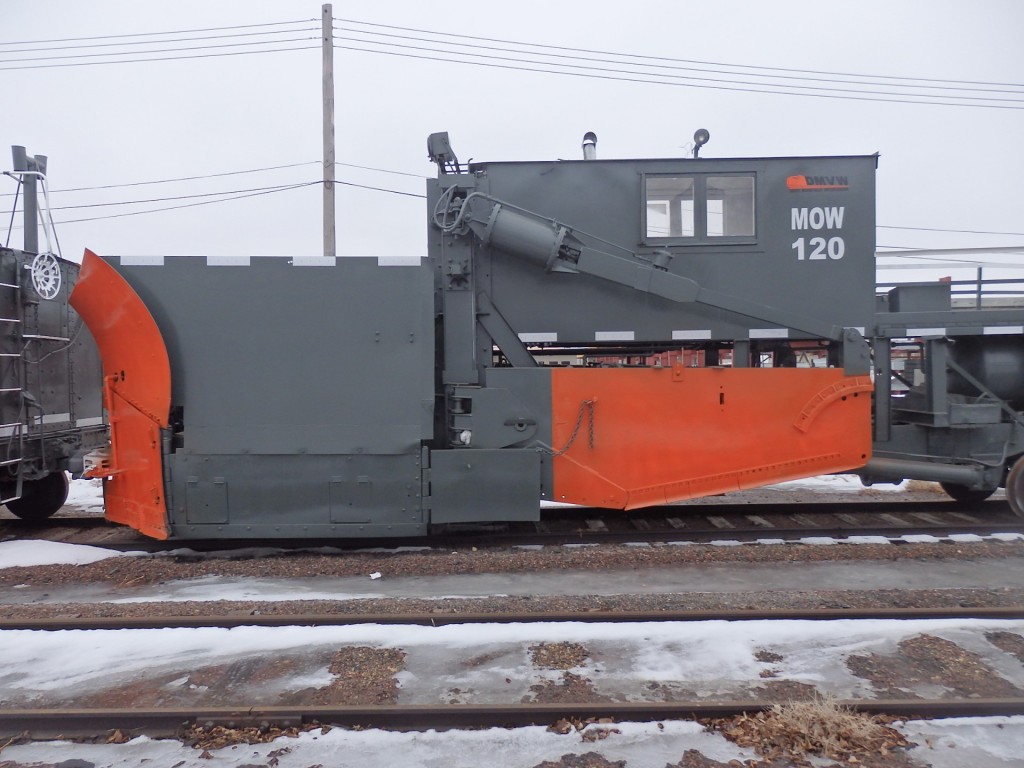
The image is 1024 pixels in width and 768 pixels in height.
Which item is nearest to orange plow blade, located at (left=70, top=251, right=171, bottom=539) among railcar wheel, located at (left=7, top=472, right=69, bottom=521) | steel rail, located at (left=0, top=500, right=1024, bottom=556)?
steel rail, located at (left=0, top=500, right=1024, bottom=556)

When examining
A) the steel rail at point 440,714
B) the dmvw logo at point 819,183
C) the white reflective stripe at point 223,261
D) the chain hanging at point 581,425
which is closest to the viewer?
the steel rail at point 440,714

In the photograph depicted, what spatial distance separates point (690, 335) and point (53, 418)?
728cm

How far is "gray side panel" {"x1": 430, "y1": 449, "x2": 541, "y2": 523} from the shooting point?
19.0ft

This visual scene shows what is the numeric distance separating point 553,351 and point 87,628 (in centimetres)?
484

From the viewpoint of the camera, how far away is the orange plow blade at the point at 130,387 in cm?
565

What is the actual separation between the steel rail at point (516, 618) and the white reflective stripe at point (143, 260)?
310 centimetres

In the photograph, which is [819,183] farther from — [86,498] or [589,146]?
[86,498]

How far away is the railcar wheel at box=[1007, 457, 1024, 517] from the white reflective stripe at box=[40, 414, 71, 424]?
1066 cm

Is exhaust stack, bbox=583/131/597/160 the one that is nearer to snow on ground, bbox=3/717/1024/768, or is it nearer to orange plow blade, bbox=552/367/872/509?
orange plow blade, bbox=552/367/872/509

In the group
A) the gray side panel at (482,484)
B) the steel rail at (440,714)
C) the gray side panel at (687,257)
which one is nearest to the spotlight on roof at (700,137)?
the gray side panel at (687,257)

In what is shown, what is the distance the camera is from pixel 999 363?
6.97 metres

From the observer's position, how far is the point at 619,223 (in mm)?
6449

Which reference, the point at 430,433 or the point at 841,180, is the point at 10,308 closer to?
the point at 430,433

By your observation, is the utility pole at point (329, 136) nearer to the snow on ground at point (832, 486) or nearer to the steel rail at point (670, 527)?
the steel rail at point (670, 527)
